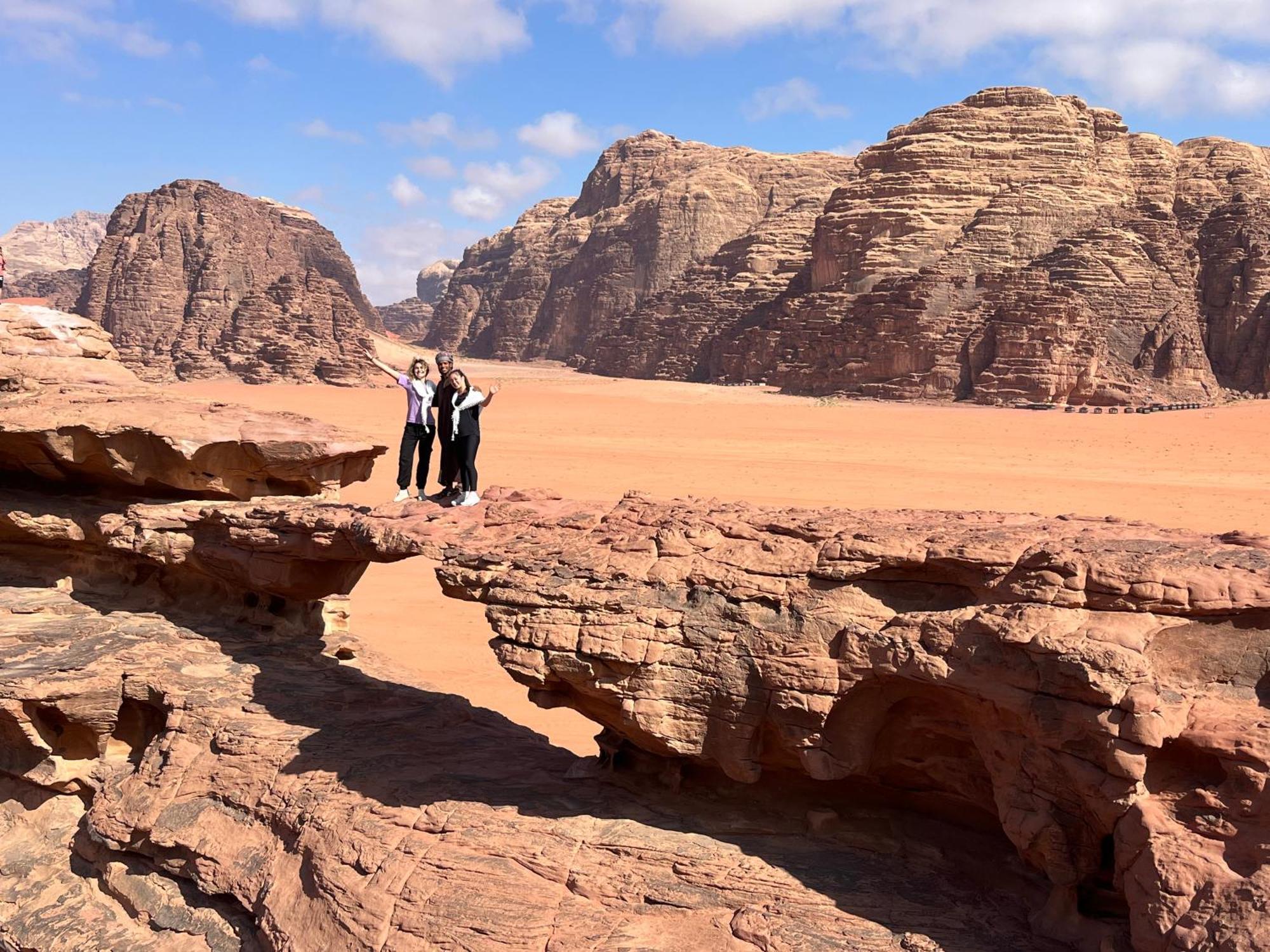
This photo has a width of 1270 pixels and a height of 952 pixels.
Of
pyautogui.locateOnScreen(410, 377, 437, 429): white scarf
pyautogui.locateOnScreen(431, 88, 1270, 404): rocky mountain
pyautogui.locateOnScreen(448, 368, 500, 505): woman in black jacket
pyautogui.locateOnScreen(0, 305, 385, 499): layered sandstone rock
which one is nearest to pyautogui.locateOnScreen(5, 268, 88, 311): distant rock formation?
pyautogui.locateOnScreen(431, 88, 1270, 404): rocky mountain

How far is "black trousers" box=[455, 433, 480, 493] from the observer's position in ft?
24.0

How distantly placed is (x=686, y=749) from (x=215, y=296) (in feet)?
220

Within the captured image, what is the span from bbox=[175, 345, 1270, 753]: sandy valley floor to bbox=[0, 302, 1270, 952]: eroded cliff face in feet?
9.85

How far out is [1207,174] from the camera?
186 ft

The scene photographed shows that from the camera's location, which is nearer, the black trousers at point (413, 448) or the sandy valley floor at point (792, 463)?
the black trousers at point (413, 448)

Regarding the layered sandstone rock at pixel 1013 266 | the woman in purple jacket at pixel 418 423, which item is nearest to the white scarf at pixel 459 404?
the woman in purple jacket at pixel 418 423

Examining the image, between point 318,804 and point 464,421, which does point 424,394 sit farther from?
point 318,804

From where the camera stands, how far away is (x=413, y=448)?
780 centimetres

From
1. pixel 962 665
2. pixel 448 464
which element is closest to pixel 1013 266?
pixel 448 464

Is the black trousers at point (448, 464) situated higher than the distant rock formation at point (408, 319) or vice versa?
the distant rock formation at point (408, 319)

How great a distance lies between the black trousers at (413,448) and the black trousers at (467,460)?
419mm

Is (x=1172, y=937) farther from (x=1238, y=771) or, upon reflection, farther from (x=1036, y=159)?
(x=1036, y=159)

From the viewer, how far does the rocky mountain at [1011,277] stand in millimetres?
47875

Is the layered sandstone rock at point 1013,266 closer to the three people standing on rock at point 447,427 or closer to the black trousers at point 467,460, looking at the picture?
the three people standing on rock at point 447,427
